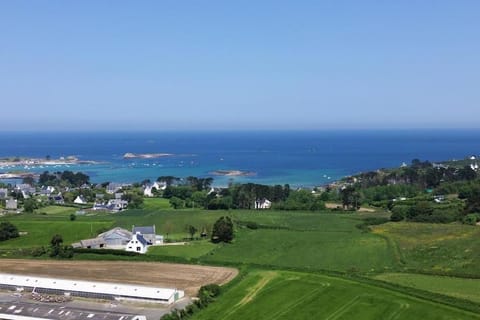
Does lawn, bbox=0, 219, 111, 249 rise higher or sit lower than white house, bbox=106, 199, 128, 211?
higher

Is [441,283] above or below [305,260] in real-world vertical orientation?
above

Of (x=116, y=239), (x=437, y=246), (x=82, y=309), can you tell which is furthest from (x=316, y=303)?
(x=116, y=239)

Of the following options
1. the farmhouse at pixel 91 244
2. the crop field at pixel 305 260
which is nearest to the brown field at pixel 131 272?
the crop field at pixel 305 260

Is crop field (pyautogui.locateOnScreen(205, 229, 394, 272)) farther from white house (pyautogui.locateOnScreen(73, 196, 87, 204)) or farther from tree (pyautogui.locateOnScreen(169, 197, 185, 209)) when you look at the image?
white house (pyautogui.locateOnScreen(73, 196, 87, 204))

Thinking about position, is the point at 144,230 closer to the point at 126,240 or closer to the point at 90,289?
the point at 126,240

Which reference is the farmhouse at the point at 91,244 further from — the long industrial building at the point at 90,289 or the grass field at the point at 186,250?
the long industrial building at the point at 90,289

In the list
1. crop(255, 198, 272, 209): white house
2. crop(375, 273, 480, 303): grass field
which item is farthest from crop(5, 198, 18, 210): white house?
crop(375, 273, 480, 303): grass field
